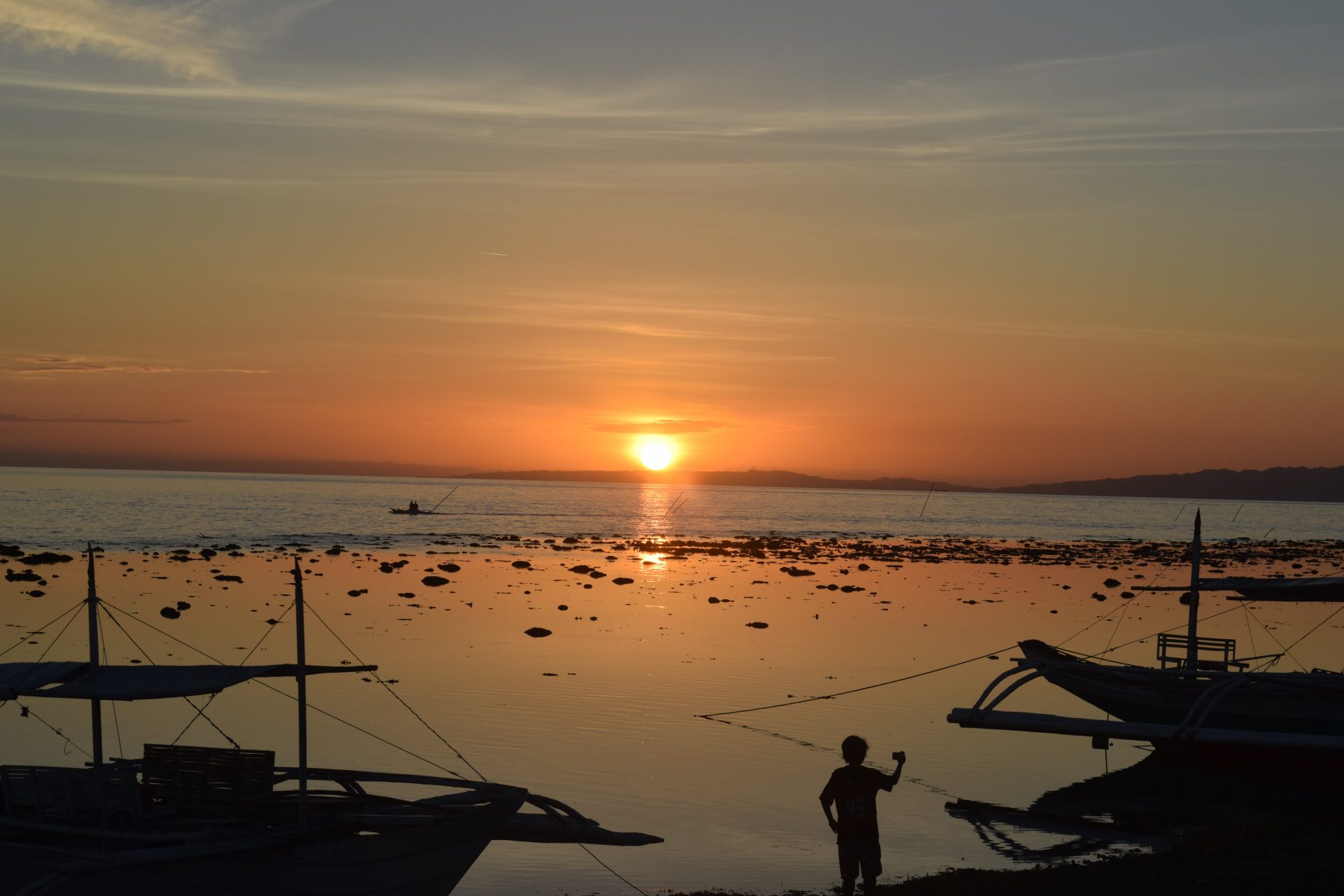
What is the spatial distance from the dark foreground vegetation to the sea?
53.5 inches

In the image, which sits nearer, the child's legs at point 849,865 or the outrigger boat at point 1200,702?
the child's legs at point 849,865

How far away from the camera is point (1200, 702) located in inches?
947

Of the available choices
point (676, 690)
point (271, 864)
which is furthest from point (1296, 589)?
point (271, 864)

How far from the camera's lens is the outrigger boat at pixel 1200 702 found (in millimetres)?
23312

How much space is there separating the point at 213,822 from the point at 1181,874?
12360mm

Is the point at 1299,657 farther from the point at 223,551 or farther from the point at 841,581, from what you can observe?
the point at 223,551

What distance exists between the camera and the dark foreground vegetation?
15.0 metres

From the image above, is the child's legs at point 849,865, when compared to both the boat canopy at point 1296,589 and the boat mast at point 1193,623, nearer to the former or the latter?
the boat canopy at point 1296,589

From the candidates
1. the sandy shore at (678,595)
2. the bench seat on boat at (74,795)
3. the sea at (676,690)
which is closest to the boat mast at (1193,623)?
the sea at (676,690)

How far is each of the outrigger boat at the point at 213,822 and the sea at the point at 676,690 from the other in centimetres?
127

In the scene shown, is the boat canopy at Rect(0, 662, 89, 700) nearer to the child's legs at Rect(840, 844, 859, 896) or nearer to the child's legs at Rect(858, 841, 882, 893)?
the child's legs at Rect(840, 844, 859, 896)

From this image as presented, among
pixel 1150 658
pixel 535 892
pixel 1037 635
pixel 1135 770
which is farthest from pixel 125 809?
pixel 1037 635

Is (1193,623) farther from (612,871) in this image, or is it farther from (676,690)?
(612,871)

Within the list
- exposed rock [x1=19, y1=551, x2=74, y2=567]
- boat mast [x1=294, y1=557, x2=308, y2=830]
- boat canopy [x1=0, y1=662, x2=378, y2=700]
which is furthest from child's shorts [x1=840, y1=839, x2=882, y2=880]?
exposed rock [x1=19, y1=551, x2=74, y2=567]
